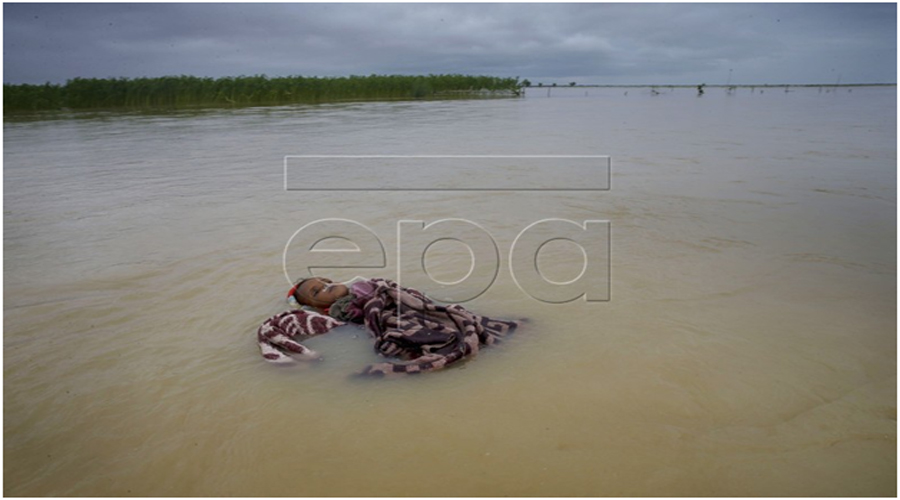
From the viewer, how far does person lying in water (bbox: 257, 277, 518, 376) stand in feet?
9.96

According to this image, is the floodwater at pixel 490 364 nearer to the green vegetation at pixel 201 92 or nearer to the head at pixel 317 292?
the head at pixel 317 292

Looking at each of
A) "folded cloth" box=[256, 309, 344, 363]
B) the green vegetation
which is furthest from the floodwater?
the green vegetation

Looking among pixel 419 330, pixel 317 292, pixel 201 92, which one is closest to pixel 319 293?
pixel 317 292

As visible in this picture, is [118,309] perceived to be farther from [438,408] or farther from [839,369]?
[839,369]

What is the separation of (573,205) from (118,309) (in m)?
4.32

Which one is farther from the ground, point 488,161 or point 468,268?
point 488,161

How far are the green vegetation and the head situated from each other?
24.1 m

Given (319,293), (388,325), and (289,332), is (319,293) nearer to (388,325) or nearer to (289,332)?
(289,332)

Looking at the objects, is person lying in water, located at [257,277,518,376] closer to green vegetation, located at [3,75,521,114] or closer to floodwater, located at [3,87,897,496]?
floodwater, located at [3,87,897,496]

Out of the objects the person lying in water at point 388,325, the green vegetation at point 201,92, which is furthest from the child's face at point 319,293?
the green vegetation at point 201,92

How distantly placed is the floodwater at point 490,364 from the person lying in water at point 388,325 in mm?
109

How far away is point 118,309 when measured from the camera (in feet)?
12.3

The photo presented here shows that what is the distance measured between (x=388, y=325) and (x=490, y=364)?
633 millimetres

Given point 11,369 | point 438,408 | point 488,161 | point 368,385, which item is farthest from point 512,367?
point 488,161
